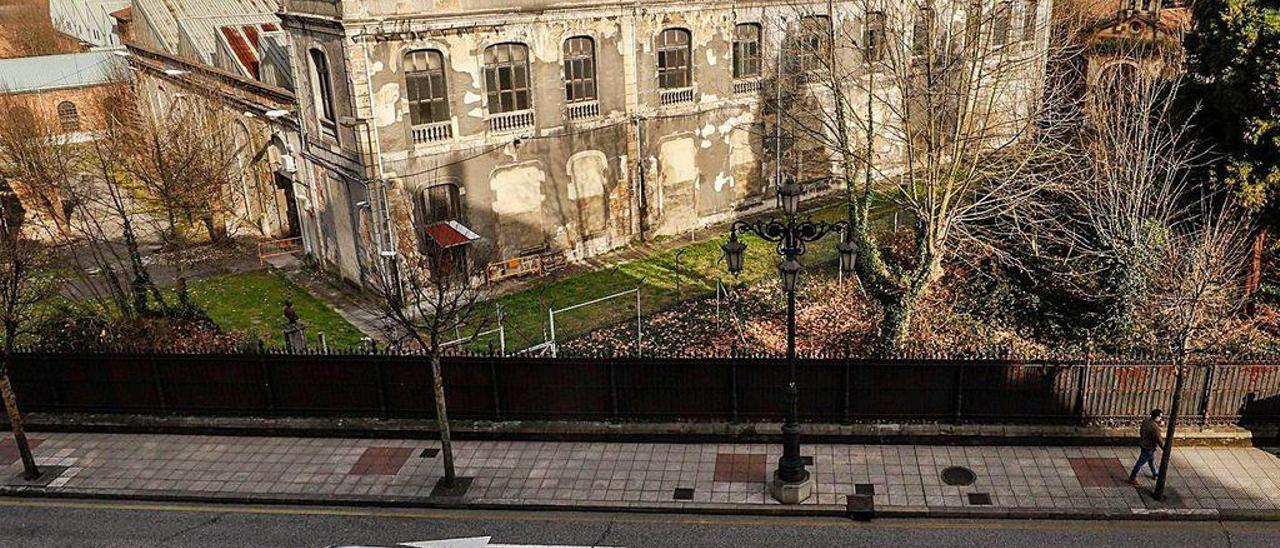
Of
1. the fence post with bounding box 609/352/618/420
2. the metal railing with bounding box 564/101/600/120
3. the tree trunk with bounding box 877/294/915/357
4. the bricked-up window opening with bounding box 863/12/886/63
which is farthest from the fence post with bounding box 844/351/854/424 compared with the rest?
the metal railing with bounding box 564/101/600/120

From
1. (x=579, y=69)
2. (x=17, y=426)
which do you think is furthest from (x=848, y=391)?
(x=579, y=69)

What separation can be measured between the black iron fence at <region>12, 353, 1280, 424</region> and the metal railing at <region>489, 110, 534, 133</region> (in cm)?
1277

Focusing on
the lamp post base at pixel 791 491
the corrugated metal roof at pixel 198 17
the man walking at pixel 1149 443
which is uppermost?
the corrugated metal roof at pixel 198 17

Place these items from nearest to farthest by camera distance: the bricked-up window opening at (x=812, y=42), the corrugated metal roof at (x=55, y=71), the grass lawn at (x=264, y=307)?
the bricked-up window opening at (x=812, y=42), the grass lawn at (x=264, y=307), the corrugated metal roof at (x=55, y=71)

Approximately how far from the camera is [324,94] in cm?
2789

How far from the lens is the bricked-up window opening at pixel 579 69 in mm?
29391

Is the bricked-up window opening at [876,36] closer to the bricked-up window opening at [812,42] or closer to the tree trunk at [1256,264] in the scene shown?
the bricked-up window opening at [812,42]

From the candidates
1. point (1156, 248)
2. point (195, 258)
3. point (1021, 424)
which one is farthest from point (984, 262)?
point (195, 258)

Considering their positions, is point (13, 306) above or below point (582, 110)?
below

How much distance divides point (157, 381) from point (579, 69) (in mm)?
16622

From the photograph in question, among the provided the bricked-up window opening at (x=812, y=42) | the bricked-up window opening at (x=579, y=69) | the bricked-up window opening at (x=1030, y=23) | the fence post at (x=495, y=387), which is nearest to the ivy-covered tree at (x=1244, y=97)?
the bricked-up window opening at (x=1030, y=23)

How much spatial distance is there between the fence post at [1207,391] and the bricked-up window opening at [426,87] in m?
20.9

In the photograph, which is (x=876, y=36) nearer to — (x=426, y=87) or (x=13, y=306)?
(x=426, y=87)

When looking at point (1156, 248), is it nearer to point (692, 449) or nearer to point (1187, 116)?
point (1187, 116)
